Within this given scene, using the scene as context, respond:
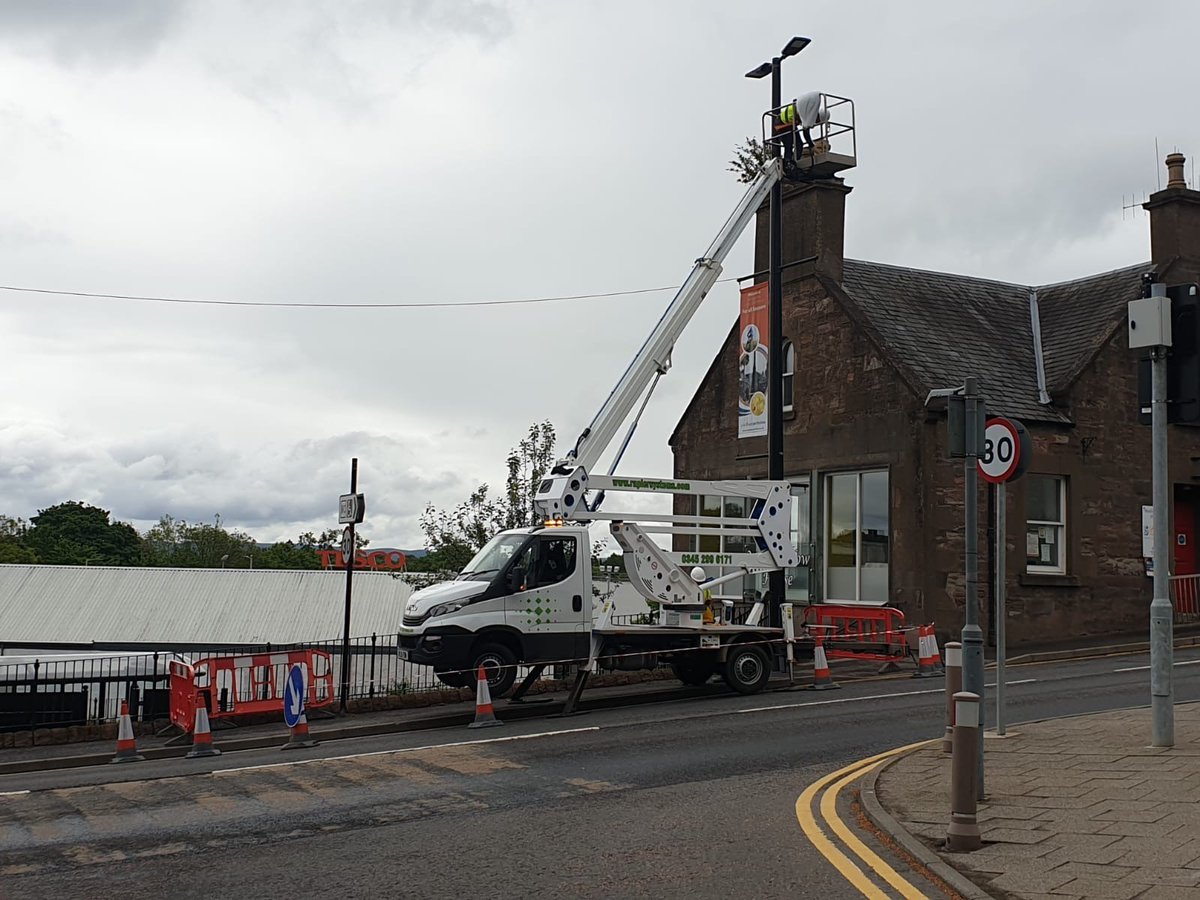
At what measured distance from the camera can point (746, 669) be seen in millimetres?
17438

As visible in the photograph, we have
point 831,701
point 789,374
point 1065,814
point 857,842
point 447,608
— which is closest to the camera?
point 857,842

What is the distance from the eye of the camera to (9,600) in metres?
49.9

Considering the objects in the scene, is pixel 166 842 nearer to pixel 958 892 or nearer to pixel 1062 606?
pixel 958 892

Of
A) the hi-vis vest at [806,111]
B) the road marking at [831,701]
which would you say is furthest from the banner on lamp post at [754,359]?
the road marking at [831,701]

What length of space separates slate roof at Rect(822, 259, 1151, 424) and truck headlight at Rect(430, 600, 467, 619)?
11.0 meters

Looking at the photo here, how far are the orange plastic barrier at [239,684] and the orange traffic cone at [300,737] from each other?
1.41m

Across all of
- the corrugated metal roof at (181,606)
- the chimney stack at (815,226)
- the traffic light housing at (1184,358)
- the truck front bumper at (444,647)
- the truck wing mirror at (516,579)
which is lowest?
the corrugated metal roof at (181,606)

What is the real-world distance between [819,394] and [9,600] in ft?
127

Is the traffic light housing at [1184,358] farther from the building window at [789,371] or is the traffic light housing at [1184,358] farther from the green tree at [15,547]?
the green tree at [15,547]

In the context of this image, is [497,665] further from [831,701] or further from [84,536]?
[84,536]

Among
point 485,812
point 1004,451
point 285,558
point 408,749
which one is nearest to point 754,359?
point 408,749

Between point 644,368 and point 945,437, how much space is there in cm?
748

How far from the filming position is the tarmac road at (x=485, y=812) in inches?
286

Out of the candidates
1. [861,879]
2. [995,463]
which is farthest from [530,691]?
[861,879]
